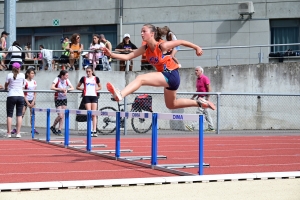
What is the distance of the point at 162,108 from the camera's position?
2303cm

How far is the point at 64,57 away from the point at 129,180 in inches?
655

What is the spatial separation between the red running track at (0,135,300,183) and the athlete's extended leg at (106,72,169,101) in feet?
3.85

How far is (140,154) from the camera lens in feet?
47.5

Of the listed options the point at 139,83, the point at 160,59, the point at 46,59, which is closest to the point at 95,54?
the point at 46,59

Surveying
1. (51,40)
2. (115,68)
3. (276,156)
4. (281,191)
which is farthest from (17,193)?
(51,40)

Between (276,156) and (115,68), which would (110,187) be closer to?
(276,156)

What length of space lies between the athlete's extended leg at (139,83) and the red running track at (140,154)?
117 centimetres

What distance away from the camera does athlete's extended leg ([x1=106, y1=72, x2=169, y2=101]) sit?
1106cm

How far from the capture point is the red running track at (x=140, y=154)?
10.8 m

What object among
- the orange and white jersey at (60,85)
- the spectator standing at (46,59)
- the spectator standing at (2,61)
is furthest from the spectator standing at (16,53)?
the orange and white jersey at (60,85)

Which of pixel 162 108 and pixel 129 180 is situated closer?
pixel 129 180

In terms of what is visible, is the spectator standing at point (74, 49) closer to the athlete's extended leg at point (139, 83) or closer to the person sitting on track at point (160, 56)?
the person sitting on track at point (160, 56)

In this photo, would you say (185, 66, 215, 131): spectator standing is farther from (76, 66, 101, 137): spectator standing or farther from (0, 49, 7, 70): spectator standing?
(0, 49, 7, 70): spectator standing

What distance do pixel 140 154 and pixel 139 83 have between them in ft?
11.2
